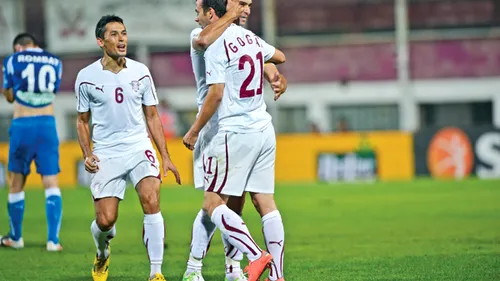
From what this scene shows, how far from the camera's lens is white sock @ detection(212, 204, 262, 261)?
26.4 feet

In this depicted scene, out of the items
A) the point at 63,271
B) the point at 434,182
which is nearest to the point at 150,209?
the point at 63,271

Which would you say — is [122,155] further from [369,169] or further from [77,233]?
[369,169]

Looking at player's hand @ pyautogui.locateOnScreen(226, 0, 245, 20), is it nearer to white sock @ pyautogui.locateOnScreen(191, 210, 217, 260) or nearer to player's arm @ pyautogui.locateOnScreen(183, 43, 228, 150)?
player's arm @ pyautogui.locateOnScreen(183, 43, 228, 150)

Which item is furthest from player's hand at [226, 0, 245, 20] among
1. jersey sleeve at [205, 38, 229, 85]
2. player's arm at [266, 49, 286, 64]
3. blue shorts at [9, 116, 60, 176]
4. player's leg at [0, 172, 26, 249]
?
player's leg at [0, 172, 26, 249]

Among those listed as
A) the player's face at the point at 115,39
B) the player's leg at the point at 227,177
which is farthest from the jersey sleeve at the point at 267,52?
the player's face at the point at 115,39

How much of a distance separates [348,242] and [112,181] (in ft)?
13.5

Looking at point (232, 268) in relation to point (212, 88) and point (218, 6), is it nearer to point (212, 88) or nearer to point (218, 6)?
point (212, 88)

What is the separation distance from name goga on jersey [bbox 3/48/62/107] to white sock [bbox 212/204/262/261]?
4848 mm

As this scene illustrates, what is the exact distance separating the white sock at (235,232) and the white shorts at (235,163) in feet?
0.55

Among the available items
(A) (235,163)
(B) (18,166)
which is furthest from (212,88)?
(B) (18,166)

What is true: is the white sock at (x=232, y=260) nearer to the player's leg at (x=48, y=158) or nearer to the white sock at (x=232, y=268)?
the white sock at (x=232, y=268)

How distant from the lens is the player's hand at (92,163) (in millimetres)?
8992

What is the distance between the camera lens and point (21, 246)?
1259cm

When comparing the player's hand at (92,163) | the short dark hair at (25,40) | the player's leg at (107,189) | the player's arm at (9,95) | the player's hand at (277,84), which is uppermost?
the short dark hair at (25,40)
